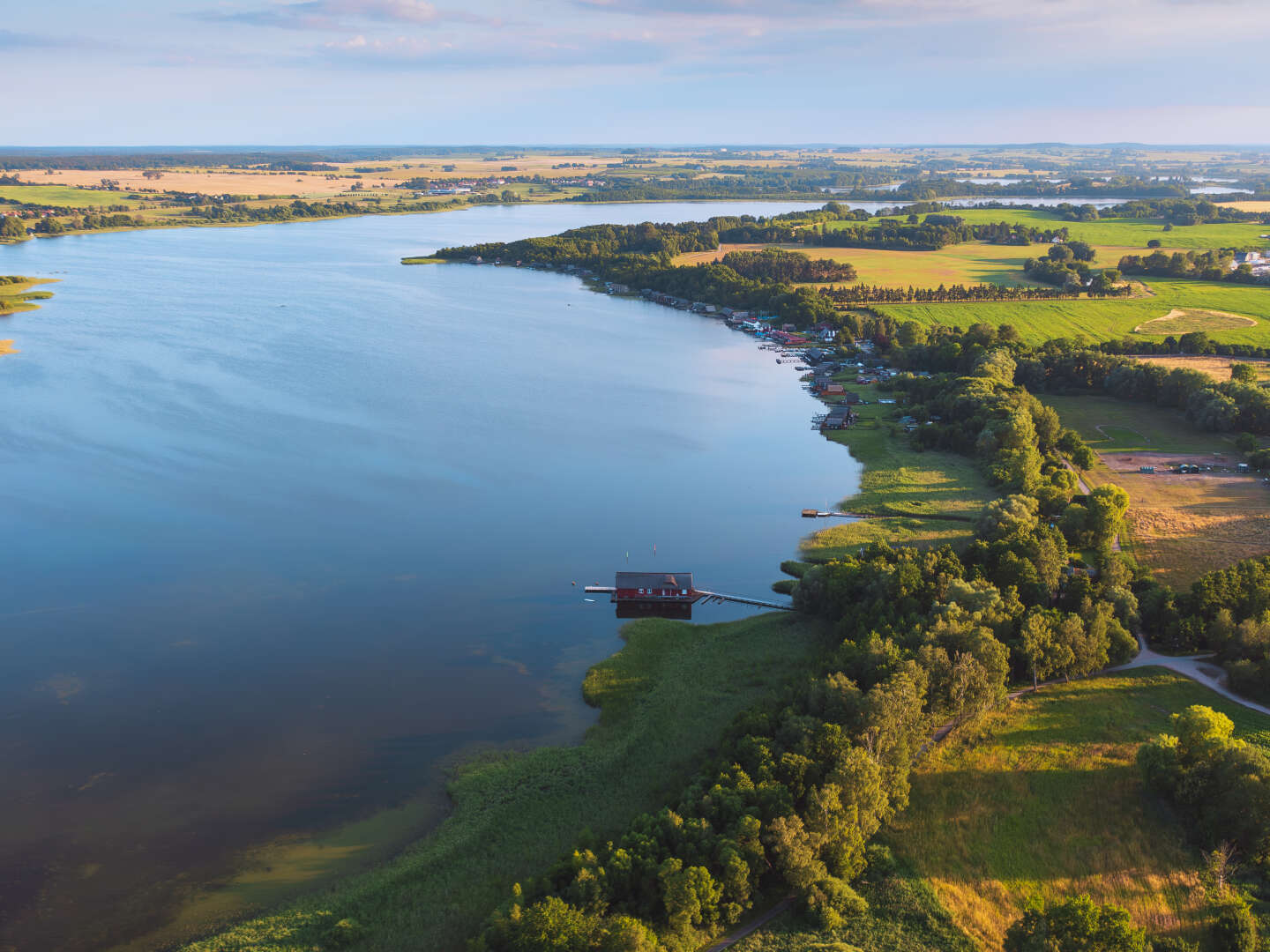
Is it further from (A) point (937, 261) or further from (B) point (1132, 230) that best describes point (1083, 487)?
(B) point (1132, 230)

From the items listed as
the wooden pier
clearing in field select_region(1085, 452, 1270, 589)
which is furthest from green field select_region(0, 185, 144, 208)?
clearing in field select_region(1085, 452, 1270, 589)

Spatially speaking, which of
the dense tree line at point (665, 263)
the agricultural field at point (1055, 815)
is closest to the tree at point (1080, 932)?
the agricultural field at point (1055, 815)

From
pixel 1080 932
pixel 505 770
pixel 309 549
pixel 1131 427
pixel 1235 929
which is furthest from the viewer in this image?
pixel 1131 427

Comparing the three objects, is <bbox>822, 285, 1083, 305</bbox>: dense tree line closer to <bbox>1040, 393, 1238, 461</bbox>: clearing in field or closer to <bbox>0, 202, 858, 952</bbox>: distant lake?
<bbox>0, 202, 858, 952</bbox>: distant lake

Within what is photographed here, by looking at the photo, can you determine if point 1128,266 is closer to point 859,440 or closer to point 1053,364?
point 1053,364

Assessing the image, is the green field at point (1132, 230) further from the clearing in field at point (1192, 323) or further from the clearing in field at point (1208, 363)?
the clearing in field at point (1208, 363)

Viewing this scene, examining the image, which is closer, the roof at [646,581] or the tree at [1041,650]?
the tree at [1041,650]

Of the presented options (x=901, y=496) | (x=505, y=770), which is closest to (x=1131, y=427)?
(x=901, y=496)
